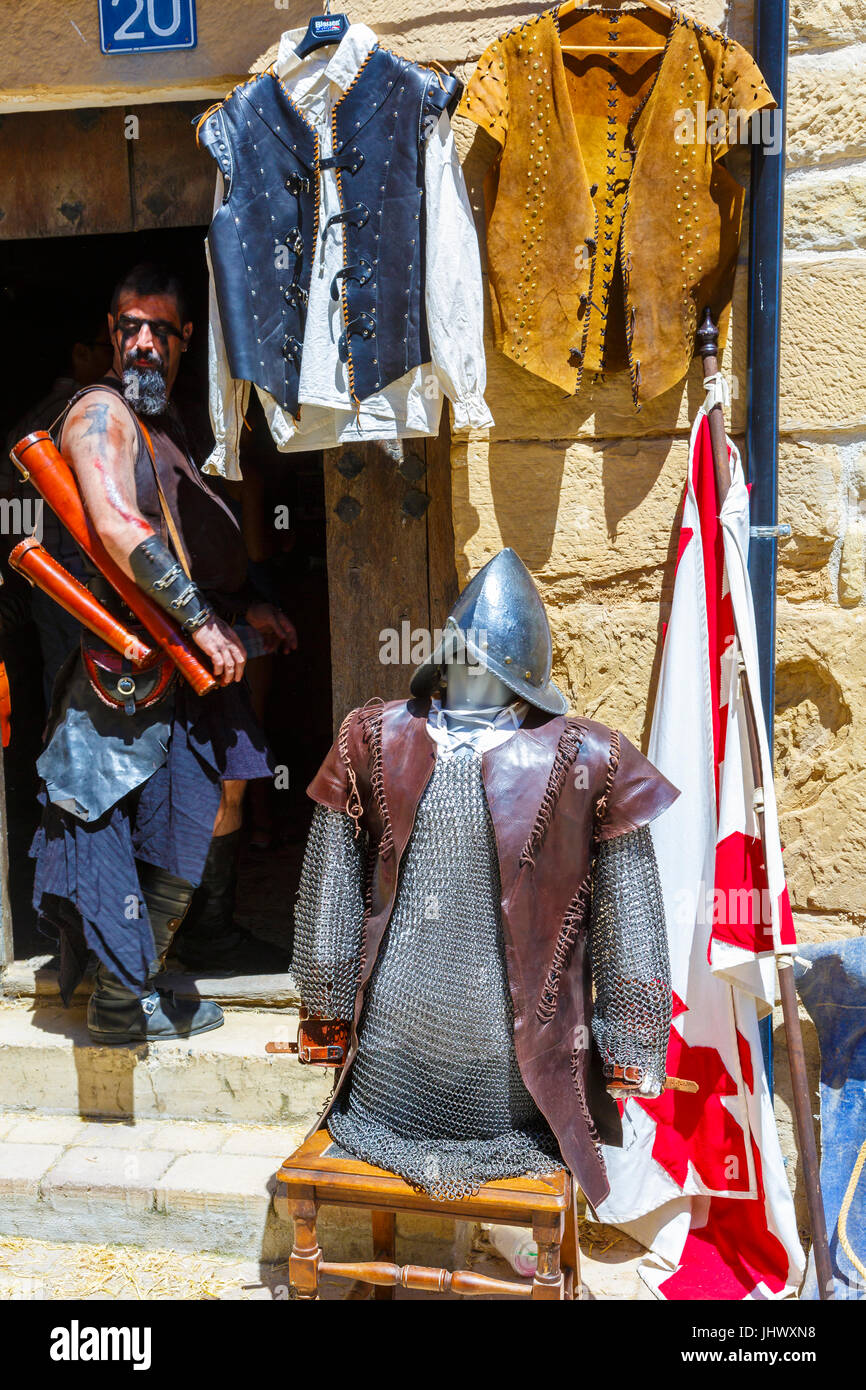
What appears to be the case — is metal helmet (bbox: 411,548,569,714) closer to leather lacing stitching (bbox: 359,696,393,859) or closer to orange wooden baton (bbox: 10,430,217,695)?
leather lacing stitching (bbox: 359,696,393,859)

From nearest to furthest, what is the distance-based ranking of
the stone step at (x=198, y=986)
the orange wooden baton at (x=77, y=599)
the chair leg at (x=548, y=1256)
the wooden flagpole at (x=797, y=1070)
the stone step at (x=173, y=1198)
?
the chair leg at (x=548, y=1256) → the wooden flagpole at (x=797, y=1070) → the stone step at (x=173, y=1198) → the orange wooden baton at (x=77, y=599) → the stone step at (x=198, y=986)

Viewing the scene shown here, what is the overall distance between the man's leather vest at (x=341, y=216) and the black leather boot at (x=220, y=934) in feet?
5.39

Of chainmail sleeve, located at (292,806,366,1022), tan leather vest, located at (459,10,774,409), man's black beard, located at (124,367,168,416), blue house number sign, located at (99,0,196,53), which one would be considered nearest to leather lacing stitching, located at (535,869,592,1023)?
chainmail sleeve, located at (292,806,366,1022)

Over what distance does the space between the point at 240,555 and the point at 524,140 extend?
1.39m

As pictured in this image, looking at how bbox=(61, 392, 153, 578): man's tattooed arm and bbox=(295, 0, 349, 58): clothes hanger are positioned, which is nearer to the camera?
bbox=(295, 0, 349, 58): clothes hanger

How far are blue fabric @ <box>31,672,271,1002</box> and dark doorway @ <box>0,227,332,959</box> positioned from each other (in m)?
0.62

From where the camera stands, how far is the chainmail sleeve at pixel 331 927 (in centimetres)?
259

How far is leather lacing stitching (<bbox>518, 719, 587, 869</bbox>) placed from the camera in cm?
245

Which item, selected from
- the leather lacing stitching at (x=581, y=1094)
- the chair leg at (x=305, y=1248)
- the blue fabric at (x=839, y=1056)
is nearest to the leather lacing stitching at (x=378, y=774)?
the leather lacing stitching at (x=581, y=1094)

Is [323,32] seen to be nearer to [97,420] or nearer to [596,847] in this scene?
[97,420]

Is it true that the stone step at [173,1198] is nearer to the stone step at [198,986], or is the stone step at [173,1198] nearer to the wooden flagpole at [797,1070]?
the stone step at [198,986]

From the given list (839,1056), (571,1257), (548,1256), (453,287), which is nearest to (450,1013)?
(548,1256)

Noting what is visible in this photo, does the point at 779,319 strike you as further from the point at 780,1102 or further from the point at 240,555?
the point at 780,1102

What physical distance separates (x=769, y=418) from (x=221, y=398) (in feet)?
4.43
